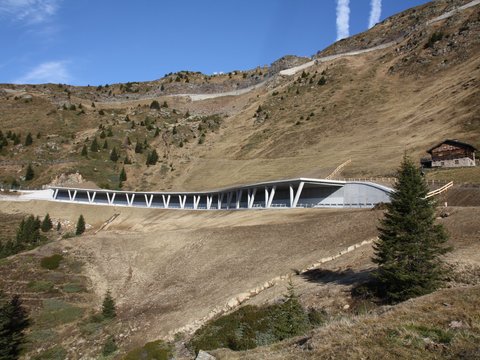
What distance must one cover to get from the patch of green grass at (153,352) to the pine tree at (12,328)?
9.59 metres

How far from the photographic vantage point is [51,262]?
43.9 metres

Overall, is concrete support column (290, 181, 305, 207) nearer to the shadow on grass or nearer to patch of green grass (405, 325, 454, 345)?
the shadow on grass

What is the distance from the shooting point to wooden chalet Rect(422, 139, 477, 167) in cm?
5519

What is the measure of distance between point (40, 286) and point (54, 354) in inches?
495

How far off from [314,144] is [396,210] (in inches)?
3035

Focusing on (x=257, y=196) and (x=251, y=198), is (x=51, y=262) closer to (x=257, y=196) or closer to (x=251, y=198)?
(x=251, y=198)

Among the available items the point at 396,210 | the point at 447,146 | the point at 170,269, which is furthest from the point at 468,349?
the point at 447,146

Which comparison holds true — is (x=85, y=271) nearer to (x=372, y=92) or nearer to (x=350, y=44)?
(x=372, y=92)

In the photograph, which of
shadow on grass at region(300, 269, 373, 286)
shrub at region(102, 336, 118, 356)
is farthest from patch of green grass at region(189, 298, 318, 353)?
shrub at region(102, 336, 118, 356)

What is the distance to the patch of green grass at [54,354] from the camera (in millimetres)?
26728

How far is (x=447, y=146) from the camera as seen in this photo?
56.6 metres

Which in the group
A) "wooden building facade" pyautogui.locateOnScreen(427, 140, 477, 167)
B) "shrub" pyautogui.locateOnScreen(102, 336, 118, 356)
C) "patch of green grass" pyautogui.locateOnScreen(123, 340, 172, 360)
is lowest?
"shrub" pyautogui.locateOnScreen(102, 336, 118, 356)

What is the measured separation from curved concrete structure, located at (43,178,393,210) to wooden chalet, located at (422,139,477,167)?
17.9 metres

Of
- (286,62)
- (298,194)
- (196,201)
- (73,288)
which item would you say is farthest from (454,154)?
(286,62)
